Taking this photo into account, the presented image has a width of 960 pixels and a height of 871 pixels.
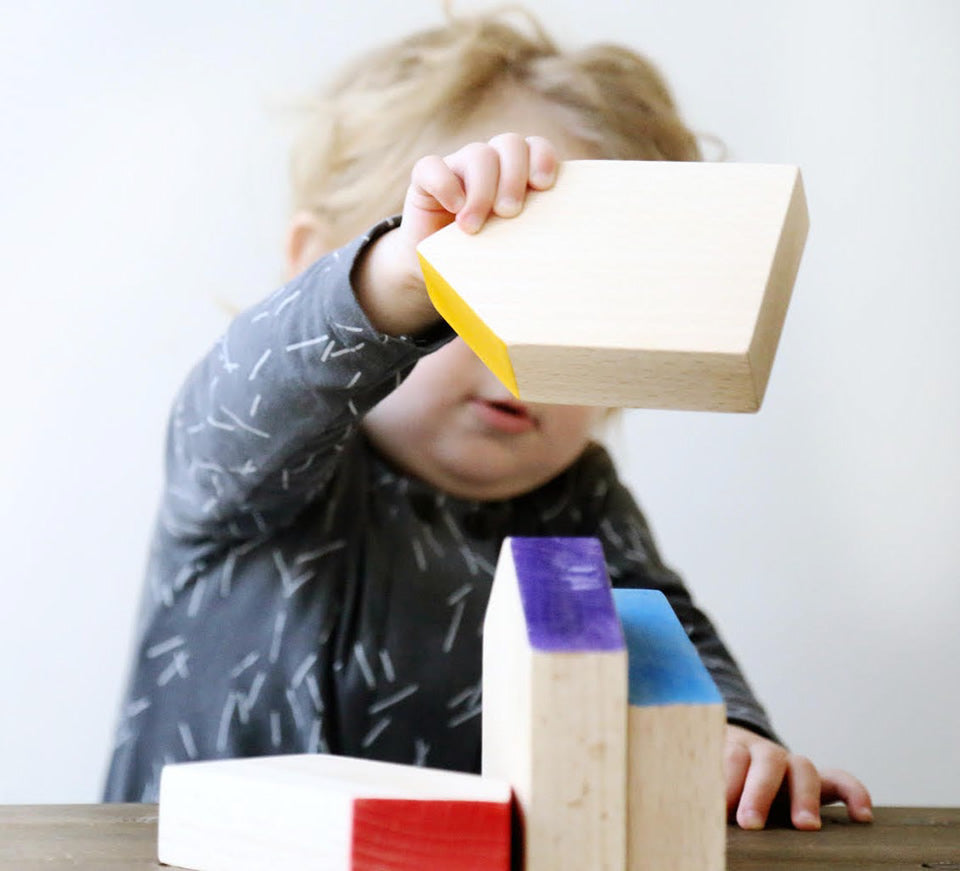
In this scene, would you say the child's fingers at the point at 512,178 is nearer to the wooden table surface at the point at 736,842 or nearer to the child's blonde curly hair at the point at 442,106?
the wooden table surface at the point at 736,842

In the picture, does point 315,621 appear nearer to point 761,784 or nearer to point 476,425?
point 476,425

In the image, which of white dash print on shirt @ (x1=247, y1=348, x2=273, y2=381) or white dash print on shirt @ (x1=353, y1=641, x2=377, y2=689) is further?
white dash print on shirt @ (x1=353, y1=641, x2=377, y2=689)

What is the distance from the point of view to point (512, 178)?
342 mm

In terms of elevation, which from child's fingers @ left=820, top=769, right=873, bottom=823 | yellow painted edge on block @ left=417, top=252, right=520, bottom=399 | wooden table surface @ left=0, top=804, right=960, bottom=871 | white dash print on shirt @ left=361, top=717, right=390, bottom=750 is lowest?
white dash print on shirt @ left=361, top=717, right=390, bottom=750

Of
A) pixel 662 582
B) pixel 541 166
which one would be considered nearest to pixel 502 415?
pixel 662 582

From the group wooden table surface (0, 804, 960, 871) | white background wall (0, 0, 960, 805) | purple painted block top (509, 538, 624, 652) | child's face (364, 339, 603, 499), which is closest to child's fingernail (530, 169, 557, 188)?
purple painted block top (509, 538, 624, 652)

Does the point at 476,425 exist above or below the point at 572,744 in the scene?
above

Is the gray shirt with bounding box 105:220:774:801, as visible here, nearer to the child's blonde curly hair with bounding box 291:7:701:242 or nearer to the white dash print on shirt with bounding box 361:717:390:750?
the white dash print on shirt with bounding box 361:717:390:750

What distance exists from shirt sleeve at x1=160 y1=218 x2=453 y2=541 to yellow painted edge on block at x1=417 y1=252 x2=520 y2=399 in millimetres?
108

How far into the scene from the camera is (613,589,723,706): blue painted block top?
0.96ft

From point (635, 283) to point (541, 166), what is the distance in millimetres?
73

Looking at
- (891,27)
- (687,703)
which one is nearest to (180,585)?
(687,703)

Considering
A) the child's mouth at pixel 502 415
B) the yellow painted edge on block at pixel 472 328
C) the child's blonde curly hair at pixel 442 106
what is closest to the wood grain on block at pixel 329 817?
the yellow painted edge on block at pixel 472 328

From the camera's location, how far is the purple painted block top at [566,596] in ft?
0.93
